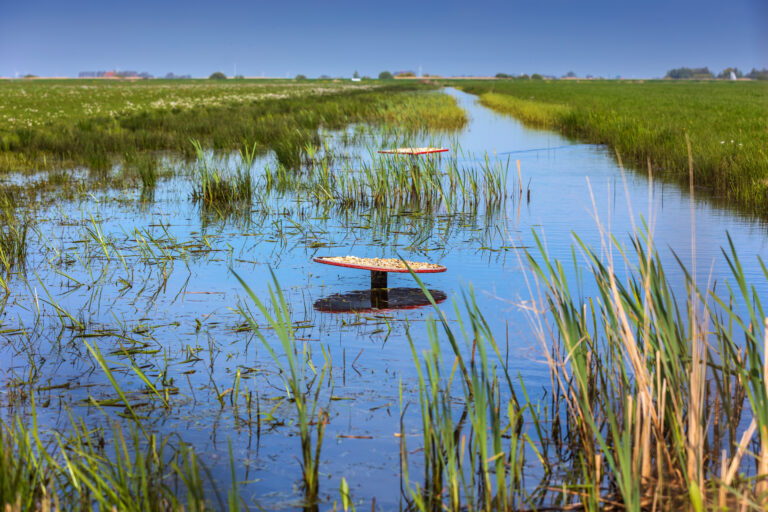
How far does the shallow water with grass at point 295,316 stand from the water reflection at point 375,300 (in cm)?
8

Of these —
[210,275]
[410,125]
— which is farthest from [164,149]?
[210,275]

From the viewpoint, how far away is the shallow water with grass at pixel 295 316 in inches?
147

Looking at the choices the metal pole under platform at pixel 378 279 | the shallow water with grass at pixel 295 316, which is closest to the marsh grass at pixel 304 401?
the shallow water with grass at pixel 295 316

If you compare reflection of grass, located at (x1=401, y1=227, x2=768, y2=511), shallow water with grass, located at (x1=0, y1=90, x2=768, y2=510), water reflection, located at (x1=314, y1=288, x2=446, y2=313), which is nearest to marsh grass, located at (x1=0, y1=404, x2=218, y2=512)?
shallow water with grass, located at (x1=0, y1=90, x2=768, y2=510)

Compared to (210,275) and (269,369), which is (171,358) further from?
(210,275)

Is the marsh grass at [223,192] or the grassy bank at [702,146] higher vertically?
the grassy bank at [702,146]

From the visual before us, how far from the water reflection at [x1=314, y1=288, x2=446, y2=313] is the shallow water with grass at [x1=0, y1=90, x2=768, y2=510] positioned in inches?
3.1

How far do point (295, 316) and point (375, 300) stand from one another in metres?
0.82

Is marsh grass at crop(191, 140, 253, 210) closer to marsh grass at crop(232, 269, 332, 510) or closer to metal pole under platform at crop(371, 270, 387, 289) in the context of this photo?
metal pole under platform at crop(371, 270, 387, 289)

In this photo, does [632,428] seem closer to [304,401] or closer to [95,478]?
[304,401]

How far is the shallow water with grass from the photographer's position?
12.2 ft

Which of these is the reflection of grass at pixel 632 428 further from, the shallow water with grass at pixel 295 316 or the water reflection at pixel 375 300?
the water reflection at pixel 375 300

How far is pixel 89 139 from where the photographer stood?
60.8 feet

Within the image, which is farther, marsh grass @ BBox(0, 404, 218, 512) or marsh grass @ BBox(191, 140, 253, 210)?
marsh grass @ BBox(191, 140, 253, 210)
